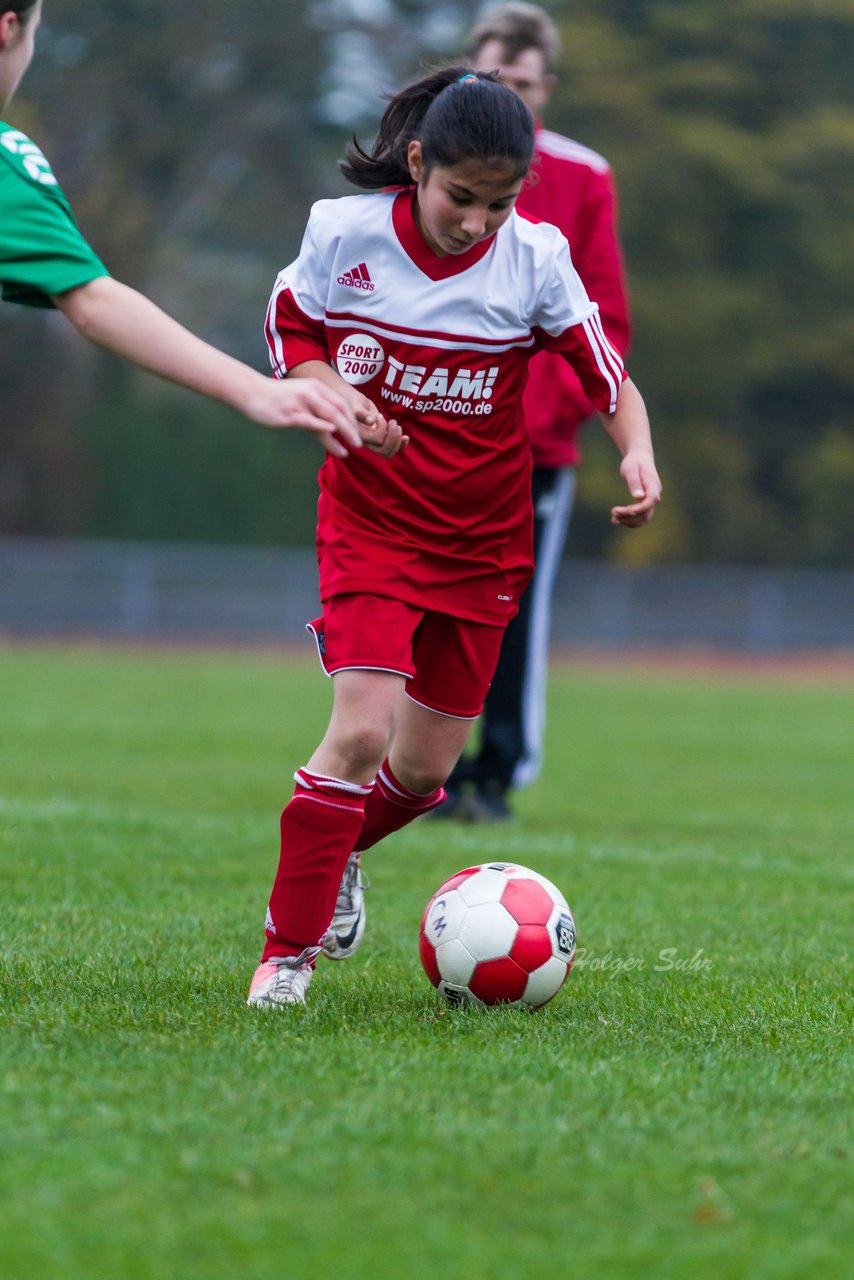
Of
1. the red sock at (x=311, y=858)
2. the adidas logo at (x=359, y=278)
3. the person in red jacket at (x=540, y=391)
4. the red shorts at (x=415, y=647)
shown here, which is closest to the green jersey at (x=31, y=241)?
the adidas logo at (x=359, y=278)

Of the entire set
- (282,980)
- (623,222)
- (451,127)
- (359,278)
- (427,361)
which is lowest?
(282,980)

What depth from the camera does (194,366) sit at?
2768 mm

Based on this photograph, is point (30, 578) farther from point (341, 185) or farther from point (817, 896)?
point (817, 896)

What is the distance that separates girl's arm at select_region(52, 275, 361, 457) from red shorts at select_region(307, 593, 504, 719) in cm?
71

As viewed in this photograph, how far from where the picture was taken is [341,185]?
1208 inches

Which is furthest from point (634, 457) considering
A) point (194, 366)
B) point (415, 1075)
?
point (415, 1075)

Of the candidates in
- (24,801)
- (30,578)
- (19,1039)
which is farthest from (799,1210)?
(30,578)

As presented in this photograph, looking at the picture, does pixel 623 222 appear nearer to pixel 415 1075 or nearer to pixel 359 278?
pixel 359 278

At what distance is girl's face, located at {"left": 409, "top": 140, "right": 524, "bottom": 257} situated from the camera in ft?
10.9

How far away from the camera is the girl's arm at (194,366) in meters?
2.73

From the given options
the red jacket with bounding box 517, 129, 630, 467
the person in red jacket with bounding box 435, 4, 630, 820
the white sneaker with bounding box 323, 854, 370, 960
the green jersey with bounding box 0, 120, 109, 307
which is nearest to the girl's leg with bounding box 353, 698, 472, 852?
the white sneaker with bounding box 323, 854, 370, 960

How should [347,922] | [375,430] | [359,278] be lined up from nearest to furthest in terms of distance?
[375,430] → [359,278] → [347,922]

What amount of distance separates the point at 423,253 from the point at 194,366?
959 millimetres

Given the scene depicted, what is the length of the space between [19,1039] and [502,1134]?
3.12ft
